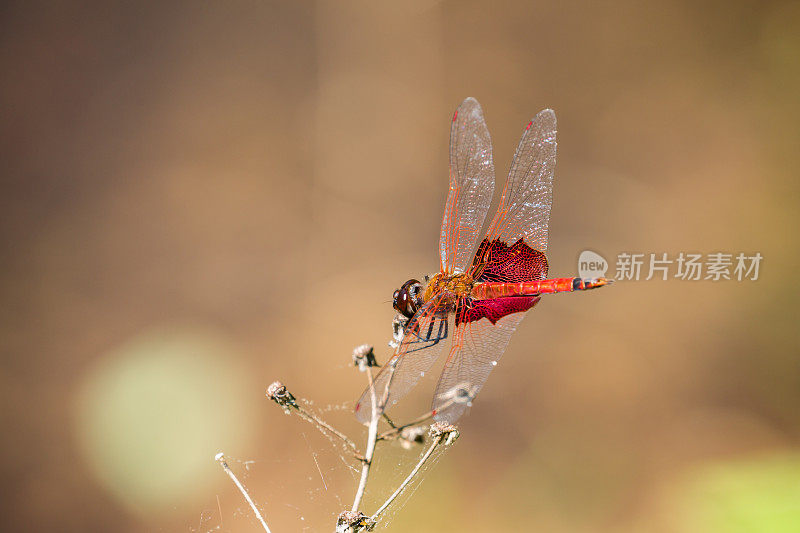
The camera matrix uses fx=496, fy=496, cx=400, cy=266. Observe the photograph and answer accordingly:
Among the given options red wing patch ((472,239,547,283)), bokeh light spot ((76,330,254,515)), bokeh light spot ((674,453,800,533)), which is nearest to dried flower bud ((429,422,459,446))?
red wing patch ((472,239,547,283))

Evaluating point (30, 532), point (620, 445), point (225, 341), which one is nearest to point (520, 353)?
point (620, 445)

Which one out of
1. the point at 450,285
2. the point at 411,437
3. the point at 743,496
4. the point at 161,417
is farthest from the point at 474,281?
the point at 743,496

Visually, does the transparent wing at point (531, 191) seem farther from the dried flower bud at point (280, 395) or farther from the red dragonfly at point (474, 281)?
the dried flower bud at point (280, 395)

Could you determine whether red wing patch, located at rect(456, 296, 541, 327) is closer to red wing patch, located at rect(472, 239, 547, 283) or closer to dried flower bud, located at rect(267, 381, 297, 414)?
red wing patch, located at rect(472, 239, 547, 283)

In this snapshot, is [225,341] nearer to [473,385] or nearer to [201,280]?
[201,280]

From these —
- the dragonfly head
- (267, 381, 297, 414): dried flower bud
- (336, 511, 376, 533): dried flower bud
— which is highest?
the dragonfly head

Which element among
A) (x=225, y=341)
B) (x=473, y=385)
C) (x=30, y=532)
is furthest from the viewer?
(x=225, y=341)

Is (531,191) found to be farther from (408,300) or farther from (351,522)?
(351,522)
